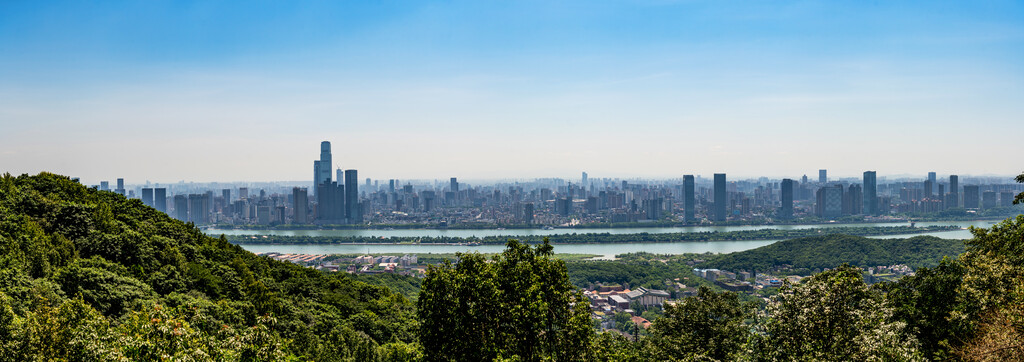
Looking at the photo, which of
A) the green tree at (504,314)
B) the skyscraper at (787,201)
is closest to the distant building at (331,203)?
the skyscraper at (787,201)

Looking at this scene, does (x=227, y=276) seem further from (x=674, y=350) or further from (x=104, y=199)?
(x=674, y=350)

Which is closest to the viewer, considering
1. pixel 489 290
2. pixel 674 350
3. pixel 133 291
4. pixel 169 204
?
pixel 489 290

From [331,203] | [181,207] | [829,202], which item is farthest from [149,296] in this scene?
[829,202]

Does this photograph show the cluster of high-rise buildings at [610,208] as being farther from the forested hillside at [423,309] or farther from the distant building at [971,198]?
the forested hillside at [423,309]

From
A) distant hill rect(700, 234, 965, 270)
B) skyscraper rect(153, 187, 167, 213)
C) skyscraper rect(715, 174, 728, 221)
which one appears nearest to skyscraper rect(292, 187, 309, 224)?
skyscraper rect(153, 187, 167, 213)

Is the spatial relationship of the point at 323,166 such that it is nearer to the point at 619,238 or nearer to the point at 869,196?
the point at 619,238

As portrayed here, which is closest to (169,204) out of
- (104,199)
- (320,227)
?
(320,227)
